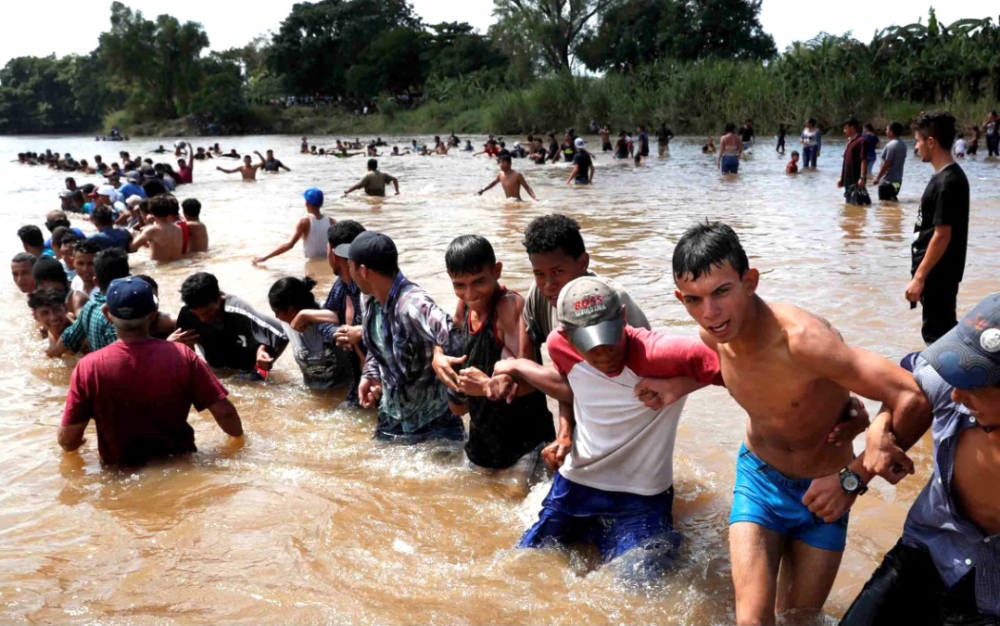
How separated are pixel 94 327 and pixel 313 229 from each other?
5532 mm

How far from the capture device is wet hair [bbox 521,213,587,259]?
349cm

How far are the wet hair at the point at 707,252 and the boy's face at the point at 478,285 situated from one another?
4.06ft

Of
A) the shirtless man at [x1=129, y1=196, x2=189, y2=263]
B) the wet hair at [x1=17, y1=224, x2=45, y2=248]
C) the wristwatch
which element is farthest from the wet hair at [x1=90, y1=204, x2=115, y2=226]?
the wristwatch

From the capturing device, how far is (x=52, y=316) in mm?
6496

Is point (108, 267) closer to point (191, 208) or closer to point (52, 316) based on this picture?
point (52, 316)

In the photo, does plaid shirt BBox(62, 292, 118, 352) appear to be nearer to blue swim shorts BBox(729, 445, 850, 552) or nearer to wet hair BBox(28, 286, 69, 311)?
wet hair BBox(28, 286, 69, 311)

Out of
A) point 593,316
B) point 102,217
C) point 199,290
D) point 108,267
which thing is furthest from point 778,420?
point 102,217

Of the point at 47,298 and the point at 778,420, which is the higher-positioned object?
the point at 778,420

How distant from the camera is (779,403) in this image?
9.01 feet

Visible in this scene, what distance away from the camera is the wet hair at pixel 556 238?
3490mm

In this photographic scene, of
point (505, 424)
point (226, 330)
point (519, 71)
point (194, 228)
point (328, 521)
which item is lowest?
point (328, 521)

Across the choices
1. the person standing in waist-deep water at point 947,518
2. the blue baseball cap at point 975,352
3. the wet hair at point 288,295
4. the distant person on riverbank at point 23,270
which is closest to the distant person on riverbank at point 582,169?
the distant person on riverbank at point 23,270

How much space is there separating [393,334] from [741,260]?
2.29 m

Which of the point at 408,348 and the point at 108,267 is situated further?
the point at 108,267
